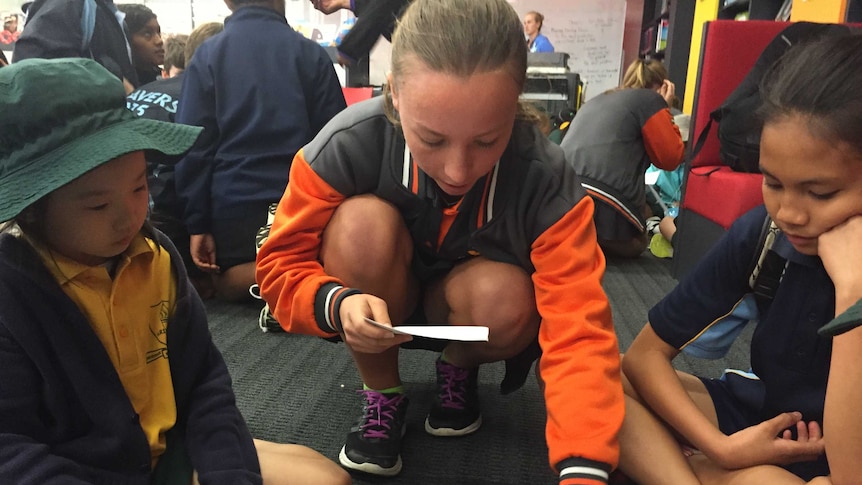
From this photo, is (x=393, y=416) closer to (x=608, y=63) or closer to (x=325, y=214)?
(x=325, y=214)

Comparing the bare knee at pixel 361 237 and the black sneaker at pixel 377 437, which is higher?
the bare knee at pixel 361 237

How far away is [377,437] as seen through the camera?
89cm

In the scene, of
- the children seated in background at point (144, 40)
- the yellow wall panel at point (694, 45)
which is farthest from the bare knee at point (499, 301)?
the yellow wall panel at point (694, 45)

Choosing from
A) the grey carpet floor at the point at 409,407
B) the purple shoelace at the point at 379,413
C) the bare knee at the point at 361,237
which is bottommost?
the grey carpet floor at the point at 409,407

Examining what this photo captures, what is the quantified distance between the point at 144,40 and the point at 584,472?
92.2 inches

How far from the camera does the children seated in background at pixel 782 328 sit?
1.98ft

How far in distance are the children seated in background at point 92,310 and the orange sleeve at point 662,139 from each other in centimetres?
165

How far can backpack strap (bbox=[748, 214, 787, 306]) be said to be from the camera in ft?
2.37

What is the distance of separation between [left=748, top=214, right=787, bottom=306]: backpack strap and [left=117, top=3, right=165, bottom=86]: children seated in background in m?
2.21

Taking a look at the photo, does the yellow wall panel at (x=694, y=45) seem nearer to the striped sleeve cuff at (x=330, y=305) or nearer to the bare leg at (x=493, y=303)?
the bare leg at (x=493, y=303)

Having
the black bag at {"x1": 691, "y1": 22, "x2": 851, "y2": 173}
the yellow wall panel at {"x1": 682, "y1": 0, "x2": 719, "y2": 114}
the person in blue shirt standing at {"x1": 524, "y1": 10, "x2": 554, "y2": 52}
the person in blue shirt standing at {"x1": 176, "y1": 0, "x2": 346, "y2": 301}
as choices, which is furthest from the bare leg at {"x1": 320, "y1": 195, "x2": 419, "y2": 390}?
the person in blue shirt standing at {"x1": 524, "y1": 10, "x2": 554, "y2": 52}

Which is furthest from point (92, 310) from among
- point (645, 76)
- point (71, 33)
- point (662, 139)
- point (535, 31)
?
point (535, 31)

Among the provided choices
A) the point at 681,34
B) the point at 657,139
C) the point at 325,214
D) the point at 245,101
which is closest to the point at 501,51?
the point at 325,214

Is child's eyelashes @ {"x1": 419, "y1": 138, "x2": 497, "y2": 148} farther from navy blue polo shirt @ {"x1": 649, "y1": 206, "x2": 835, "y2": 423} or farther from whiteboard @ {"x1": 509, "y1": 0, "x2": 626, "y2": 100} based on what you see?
whiteboard @ {"x1": 509, "y1": 0, "x2": 626, "y2": 100}
